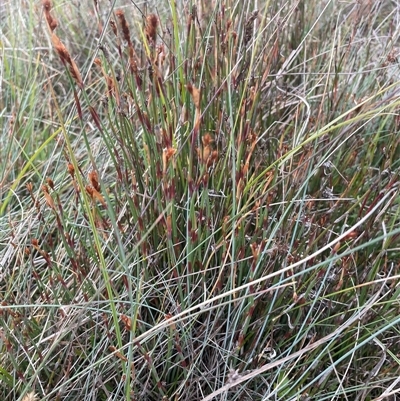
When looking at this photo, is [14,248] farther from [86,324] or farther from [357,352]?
[357,352]

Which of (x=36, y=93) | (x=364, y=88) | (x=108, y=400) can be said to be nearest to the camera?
(x=108, y=400)

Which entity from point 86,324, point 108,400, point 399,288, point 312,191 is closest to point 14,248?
point 86,324

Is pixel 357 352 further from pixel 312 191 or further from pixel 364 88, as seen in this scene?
pixel 364 88

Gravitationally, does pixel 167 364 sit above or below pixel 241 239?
below

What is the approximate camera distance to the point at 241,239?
1.15m

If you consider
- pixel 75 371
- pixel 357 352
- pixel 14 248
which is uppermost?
pixel 14 248

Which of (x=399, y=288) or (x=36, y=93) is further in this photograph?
(x=36, y=93)

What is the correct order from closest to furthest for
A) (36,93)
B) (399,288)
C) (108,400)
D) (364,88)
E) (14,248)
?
(108,400) < (399,288) < (14,248) < (364,88) < (36,93)

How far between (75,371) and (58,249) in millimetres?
326

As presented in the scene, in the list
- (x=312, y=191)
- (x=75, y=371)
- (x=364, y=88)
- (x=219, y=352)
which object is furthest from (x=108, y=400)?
(x=364, y=88)

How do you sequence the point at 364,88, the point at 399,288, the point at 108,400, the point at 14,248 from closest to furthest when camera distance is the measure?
the point at 108,400
the point at 399,288
the point at 14,248
the point at 364,88

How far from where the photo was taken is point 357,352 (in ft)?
3.89

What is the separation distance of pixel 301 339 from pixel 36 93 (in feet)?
4.21

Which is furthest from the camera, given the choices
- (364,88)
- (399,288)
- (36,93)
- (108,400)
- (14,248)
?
(36,93)
